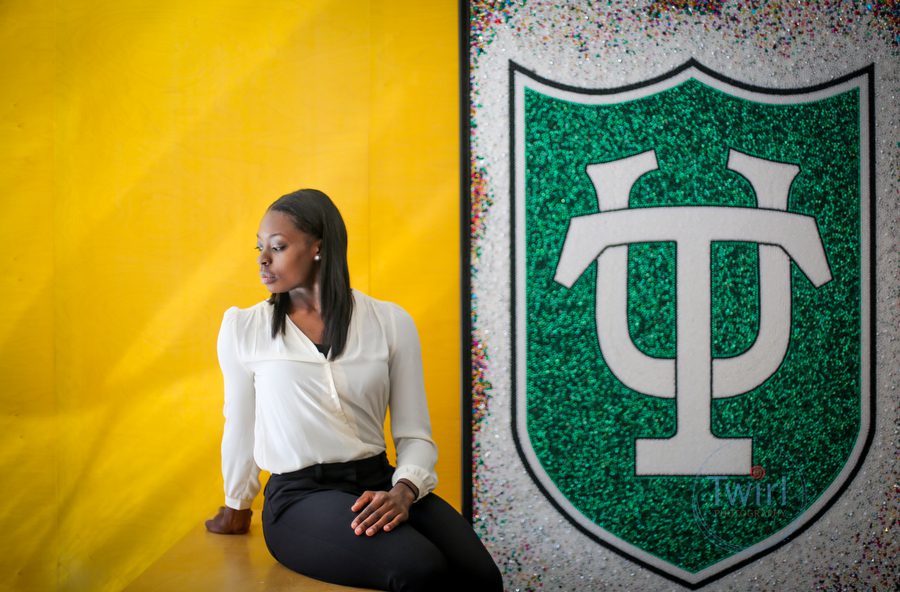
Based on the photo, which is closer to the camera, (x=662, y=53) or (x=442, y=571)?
(x=442, y=571)

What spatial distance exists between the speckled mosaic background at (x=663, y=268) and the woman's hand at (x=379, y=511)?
0.64 metres

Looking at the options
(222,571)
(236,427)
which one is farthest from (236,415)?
(222,571)

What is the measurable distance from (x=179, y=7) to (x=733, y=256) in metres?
1.84

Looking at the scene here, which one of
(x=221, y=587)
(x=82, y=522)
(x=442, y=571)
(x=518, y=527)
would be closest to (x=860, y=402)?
(x=518, y=527)

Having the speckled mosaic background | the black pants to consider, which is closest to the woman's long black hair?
the black pants

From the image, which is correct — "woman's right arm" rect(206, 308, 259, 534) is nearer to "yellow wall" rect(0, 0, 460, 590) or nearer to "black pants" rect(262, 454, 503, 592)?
"black pants" rect(262, 454, 503, 592)

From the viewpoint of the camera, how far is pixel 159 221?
6.64ft

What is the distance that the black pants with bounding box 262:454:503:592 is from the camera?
1.28 m

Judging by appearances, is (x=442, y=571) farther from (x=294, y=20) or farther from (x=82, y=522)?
(x=294, y=20)

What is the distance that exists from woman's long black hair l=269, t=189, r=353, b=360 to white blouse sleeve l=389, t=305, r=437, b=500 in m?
0.13

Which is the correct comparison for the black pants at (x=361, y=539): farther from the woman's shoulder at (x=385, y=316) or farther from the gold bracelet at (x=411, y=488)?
the woman's shoulder at (x=385, y=316)

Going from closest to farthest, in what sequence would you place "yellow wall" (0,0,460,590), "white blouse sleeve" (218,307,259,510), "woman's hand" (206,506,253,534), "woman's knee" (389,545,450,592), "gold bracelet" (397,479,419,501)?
"woman's knee" (389,545,450,592) → "gold bracelet" (397,479,419,501) → "white blouse sleeve" (218,307,259,510) → "woman's hand" (206,506,253,534) → "yellow wall" (0,0,460,590)

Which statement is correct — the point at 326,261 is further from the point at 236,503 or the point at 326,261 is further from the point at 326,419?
the point at 236,503

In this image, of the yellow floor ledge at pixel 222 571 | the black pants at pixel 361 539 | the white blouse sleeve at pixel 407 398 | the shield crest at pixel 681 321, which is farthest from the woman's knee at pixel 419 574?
the shield crest at pixel 681 321
